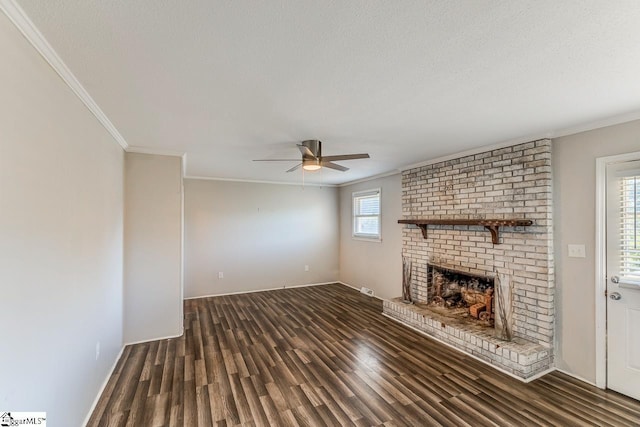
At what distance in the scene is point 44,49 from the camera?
1.44 metres

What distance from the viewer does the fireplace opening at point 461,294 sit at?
11.3 ft

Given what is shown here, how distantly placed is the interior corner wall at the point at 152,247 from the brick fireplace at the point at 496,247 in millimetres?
3224

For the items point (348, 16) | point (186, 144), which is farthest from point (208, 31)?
point (186, 144)

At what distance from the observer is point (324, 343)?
136 inches

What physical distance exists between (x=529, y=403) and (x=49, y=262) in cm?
363

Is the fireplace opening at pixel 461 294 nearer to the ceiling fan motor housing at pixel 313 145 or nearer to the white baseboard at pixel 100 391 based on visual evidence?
the ceiling fan motor housing at pixel 313 145

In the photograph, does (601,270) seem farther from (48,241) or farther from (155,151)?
(155,151)

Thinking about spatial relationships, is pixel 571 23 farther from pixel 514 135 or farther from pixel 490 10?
pixel 514 135

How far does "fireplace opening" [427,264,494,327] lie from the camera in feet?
11.3

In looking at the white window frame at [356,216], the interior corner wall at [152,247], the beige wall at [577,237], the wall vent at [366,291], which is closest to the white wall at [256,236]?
the white window frame at [356,216]

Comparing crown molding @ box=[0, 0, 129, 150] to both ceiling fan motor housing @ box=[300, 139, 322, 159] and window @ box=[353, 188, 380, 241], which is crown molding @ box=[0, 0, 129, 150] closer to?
ceiling fan motor housing @ box=[300, 139, 322, 159]

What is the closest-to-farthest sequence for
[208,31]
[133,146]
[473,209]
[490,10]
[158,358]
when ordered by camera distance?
[490,10] < [208,31] < [158,358] < [133,146] < [473,209]

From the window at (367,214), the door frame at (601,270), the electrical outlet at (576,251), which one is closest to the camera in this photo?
the door frame at (601,270)

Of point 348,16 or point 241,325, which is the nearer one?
point 348,16
